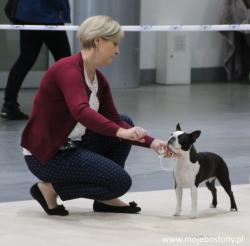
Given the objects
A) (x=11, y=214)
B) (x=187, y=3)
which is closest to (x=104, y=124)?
(x=11, y=214)

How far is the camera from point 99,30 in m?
3.19

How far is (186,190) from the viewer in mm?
3863

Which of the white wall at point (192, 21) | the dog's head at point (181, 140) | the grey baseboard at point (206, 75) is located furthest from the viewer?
the grey baseboard at point (206, 75)

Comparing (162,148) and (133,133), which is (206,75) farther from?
(133,133)

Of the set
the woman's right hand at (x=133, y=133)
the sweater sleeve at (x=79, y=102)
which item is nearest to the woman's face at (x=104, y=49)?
the sweater sleeve at (x=79, y=102)

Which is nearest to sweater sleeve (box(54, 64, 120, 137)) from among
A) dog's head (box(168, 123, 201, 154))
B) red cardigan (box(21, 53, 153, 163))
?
red cardigan (box(21, 53, 153, 163))

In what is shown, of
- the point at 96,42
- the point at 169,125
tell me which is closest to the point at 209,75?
the point at 169,125

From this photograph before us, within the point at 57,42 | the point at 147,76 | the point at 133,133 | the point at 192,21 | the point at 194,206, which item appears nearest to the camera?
the point at 133,133

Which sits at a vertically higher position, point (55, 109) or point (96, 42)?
point (96, 42)

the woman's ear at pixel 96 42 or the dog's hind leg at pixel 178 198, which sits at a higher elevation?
the woman's ear at pixel 96 42

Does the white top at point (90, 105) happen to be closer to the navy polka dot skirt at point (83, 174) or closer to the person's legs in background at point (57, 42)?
the navy polka dot skirt at point (83, 174)

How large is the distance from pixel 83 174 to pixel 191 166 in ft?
1.42

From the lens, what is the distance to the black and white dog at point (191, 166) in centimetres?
318

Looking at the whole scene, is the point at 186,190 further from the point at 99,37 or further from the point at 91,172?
the point at 99,37
